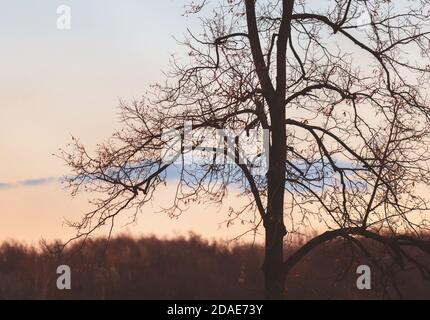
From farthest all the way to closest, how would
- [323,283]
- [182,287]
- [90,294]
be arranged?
[323,283] → [182,287] → [90,294]

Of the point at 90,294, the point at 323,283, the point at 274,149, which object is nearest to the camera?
the point at 274,149

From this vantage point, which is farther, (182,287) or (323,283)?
(323,283)

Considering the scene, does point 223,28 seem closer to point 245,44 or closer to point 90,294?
point 245,44

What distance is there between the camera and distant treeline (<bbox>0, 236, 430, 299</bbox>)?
21438 millimetres

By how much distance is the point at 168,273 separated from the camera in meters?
24.8

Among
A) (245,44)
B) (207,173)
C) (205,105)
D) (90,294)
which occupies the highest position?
(245,44)

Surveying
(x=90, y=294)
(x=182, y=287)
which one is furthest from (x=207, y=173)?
(x=182, y=287)

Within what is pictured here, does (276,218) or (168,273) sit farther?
(168,273)

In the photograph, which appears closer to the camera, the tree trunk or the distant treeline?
the tree trunk

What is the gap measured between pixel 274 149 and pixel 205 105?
1457 millimetres

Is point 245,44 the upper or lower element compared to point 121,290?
upper

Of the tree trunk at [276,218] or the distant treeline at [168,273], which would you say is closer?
the tree trunk at [276,218]

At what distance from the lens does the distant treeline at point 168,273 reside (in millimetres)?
21438

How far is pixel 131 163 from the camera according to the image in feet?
49.5
